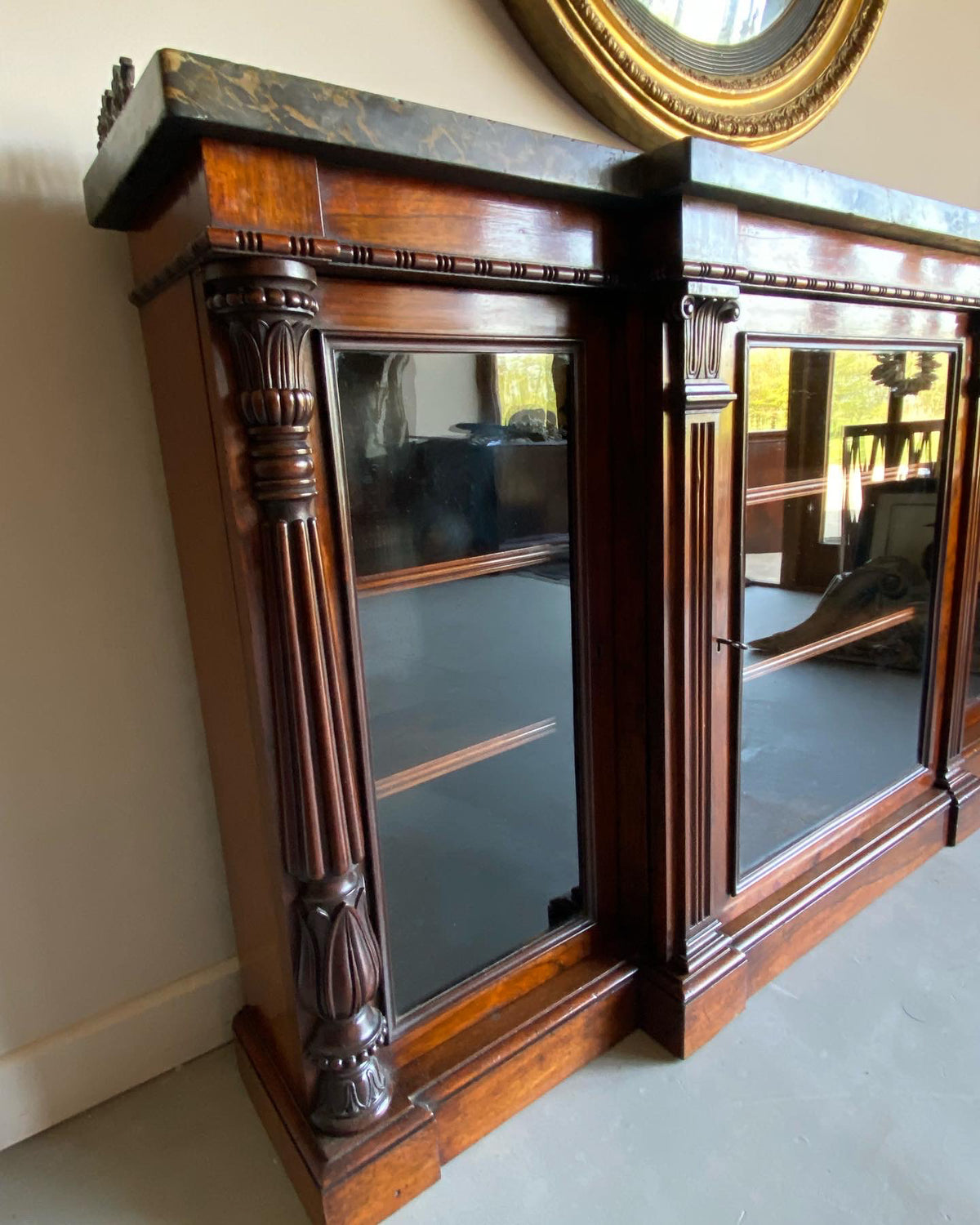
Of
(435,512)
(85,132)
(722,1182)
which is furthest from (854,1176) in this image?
(85,132)

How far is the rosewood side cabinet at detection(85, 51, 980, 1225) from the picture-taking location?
2.59 feet

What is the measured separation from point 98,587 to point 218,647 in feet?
0.78

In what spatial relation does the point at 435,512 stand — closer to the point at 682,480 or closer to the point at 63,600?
the point at 682,480

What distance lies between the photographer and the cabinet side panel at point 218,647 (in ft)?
2.88

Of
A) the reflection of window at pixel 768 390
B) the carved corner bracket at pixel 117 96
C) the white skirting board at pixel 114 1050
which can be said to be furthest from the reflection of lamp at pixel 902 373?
the white skirting board at pixel 114 1050

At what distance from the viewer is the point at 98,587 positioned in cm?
109

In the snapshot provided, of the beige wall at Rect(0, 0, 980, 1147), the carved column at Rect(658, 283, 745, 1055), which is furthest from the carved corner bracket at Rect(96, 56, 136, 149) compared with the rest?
the carved column at Rect(658, 283, 745, 1055)

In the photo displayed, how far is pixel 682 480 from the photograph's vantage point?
3.46 ft

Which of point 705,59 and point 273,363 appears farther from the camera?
point 705,59

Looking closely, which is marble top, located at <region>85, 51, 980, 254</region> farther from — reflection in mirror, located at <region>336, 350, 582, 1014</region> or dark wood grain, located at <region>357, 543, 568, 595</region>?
dark wood grain, located at <region>357, 543, 568, 595</region>

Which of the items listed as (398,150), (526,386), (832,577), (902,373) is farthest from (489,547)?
(902,373)

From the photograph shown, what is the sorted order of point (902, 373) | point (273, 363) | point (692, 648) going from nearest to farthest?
point (273, 363) < point (692, 648) < point (902, 373)

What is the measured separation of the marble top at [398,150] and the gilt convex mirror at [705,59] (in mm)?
478

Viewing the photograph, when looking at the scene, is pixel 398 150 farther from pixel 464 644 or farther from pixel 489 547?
pixel 464 644
